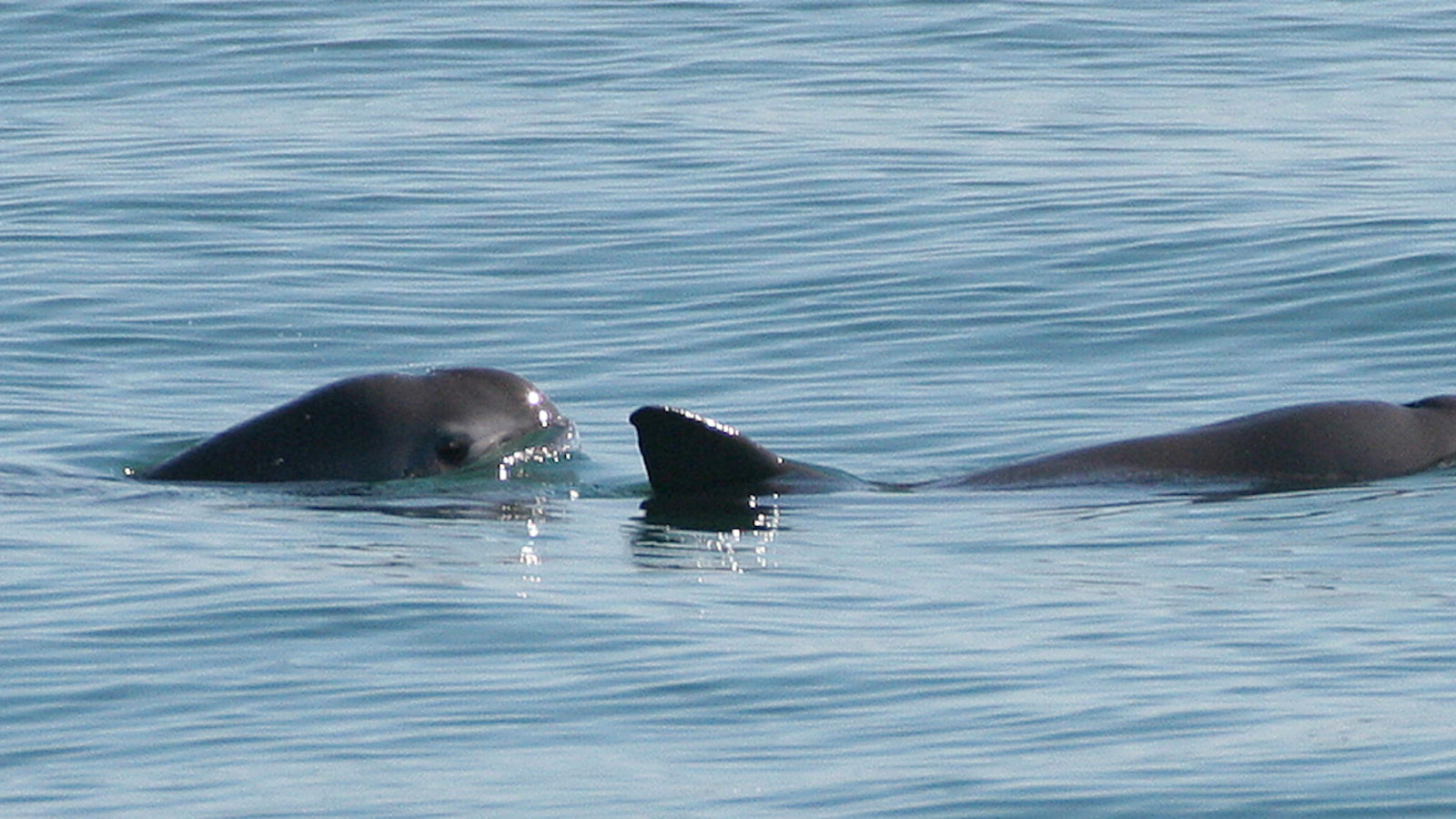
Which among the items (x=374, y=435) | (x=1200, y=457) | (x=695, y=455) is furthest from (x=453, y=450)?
(x=1200, y=457)

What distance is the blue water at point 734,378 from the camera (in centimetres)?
891

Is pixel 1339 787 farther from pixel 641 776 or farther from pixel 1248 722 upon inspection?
pixel 641 776

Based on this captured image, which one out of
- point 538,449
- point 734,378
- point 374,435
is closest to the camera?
point 374,435

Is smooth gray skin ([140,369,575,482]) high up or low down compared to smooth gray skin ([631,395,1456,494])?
up

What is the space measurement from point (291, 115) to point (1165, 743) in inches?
764

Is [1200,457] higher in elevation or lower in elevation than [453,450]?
lower

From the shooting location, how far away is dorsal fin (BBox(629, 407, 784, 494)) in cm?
1305

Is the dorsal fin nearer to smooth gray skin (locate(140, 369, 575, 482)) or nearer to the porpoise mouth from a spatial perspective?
the porpoise mouth

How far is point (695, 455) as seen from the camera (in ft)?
43.5

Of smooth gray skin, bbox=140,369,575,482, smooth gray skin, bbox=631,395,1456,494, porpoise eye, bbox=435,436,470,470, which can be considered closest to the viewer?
smooth gray skin, bbox=631,395,1456,494

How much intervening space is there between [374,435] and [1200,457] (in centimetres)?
363

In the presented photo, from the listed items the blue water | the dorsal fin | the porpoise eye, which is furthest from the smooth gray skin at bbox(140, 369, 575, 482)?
the dorsal fin

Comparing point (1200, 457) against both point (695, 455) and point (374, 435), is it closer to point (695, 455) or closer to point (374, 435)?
point (695, 455)

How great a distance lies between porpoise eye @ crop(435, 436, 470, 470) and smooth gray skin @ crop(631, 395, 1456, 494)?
3.41 ft
